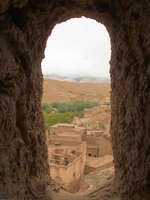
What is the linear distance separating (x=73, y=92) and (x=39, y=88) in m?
53.2

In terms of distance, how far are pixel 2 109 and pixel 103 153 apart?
38.5ft

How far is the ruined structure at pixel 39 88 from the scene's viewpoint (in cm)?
240

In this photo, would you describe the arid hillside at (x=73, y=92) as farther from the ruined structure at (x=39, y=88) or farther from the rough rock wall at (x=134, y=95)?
the rough rock wall at (x=134, y=95)

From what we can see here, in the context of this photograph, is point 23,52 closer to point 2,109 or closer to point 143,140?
point 2,109

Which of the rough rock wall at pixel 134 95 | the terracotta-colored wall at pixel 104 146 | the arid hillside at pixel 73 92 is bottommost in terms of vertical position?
the terracotta-colored wall at pixel 104 146

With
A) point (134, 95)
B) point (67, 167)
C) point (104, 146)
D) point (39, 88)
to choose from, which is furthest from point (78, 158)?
point (134, 95)

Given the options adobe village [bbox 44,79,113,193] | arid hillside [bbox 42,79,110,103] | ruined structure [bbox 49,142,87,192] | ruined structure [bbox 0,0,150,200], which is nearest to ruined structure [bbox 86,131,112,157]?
adobe village [bbox 44,79,113,193]

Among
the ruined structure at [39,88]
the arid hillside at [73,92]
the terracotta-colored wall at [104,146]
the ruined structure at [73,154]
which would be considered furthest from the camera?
the arid hillside at [73,92]

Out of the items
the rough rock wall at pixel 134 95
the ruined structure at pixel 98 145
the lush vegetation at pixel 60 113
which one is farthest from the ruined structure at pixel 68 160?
the lush vegetation at pixel 60 113

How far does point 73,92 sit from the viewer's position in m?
57.0

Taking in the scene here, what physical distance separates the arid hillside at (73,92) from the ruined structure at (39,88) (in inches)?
1717

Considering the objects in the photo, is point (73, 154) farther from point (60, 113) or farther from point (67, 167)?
point (60, 113)

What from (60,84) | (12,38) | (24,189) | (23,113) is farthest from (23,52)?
(60,84)

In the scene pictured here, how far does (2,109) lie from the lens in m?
2.29
